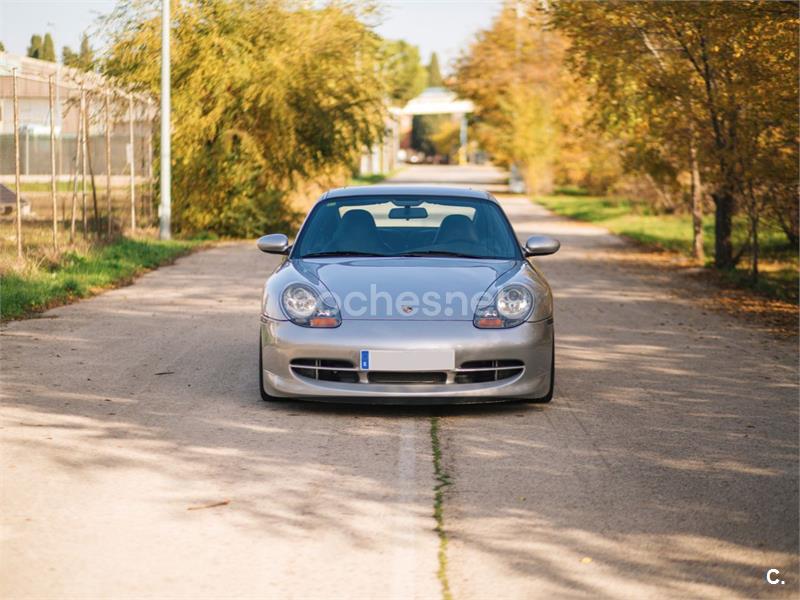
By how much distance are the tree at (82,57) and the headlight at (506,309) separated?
18195 mm

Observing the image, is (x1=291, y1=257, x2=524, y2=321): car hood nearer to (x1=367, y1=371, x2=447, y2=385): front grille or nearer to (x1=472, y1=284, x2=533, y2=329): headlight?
(x1=472, y1=284, x2=533, y2=329): headlight

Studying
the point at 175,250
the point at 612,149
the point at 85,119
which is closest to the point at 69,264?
the point at 85,119

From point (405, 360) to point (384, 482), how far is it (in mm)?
1521

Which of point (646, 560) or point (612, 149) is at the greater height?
point (612, 149)

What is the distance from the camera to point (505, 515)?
550cm

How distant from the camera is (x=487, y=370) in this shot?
767cm

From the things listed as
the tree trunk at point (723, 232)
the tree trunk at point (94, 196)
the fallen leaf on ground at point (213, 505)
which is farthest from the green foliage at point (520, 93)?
the fallen leaf on ground at point (213, 505)

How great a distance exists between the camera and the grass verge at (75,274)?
13117 millimetres

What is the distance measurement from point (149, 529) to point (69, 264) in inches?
460

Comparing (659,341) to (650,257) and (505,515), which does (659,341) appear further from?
(650,257)

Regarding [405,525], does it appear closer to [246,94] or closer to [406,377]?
[406,377]

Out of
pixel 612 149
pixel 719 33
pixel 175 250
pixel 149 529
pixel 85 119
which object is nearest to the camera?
pixel 149 529

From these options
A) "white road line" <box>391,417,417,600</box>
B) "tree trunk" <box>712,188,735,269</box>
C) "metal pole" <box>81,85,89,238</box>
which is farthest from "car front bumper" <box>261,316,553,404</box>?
"tree trunk" <box>712,188,735,269</box>

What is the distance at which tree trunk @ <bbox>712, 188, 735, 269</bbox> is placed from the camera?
19.8 metres
